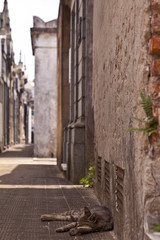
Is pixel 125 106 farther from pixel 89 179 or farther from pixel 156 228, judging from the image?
pixel 89 179

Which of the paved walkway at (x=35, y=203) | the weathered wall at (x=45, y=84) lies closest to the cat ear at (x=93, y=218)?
the paved walkway at (x=35, y=203)

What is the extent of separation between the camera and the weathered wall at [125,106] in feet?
11.6

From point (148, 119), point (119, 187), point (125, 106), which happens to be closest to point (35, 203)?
point (119, 187)

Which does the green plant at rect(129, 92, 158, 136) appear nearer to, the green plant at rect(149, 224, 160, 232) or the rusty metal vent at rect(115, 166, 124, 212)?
the green plant at rect(149, 224, 160, 232)

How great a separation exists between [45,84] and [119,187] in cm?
1807

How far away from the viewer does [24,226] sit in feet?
18.0

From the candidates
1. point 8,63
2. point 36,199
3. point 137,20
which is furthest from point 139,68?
point 8,63

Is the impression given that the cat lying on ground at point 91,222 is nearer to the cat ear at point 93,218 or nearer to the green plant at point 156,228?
the cat ear at point 93,218

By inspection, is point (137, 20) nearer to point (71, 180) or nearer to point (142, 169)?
point (142, 169)

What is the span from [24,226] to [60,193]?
120 inches

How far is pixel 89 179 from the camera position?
30.8 feet

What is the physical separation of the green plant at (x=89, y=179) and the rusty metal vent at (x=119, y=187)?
4008 mm

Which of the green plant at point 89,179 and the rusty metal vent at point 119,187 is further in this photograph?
the green plant at point 89,179

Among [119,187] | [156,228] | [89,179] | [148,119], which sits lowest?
[89,179]
